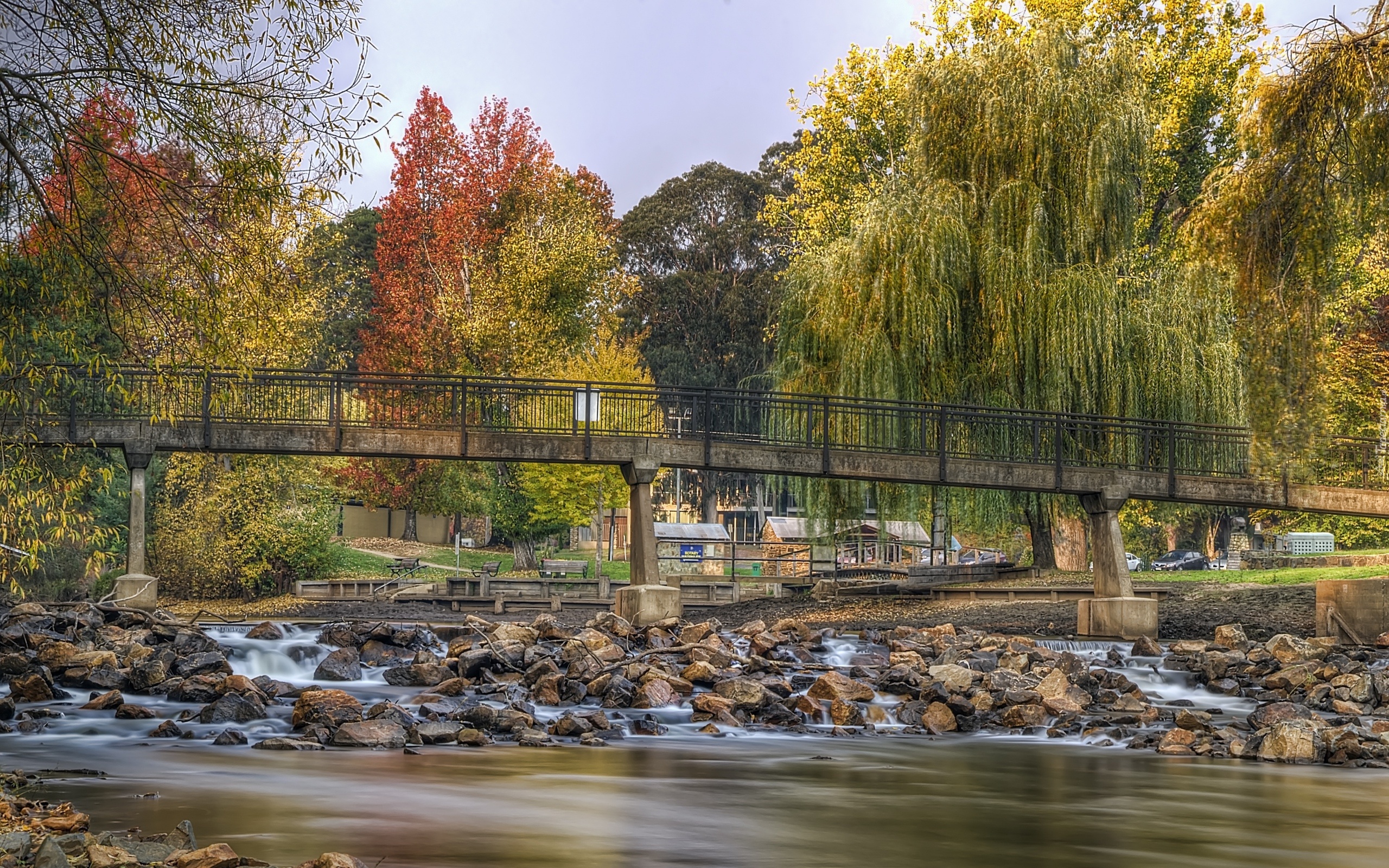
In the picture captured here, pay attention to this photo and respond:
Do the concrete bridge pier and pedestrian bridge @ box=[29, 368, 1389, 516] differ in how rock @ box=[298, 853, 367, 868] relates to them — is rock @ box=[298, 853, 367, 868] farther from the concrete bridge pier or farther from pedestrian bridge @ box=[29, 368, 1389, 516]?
the concrete bridge pier

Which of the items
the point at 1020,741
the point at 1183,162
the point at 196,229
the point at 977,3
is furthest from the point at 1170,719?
the point at 977,3

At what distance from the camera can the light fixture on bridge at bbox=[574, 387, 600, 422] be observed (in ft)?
85.4

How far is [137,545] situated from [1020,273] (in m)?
19.5

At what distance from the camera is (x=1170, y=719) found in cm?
1908

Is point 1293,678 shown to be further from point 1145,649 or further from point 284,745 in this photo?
point 284,745

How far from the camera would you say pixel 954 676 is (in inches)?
807

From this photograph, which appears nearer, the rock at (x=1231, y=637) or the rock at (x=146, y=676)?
the rock at (x=146, y=676)

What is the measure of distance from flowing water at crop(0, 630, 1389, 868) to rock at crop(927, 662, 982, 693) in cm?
235

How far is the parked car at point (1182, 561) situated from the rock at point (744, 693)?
47.2 metres

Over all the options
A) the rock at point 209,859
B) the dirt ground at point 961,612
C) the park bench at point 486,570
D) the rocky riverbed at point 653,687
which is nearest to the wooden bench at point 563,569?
the park bench at point 486,570

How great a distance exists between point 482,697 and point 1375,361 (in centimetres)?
3225

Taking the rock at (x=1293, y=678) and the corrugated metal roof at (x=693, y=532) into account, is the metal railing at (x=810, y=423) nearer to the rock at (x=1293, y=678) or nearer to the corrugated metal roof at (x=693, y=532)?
the rock at (x=1293, y=678)

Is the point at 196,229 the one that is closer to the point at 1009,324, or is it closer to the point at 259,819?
the point at 259,819

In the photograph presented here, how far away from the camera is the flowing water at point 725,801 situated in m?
11.0
